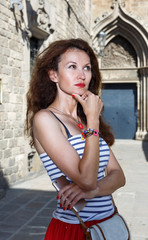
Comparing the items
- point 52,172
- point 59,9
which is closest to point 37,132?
point 52,172

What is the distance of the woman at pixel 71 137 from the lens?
49.1 inches

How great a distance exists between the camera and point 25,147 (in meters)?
6.66

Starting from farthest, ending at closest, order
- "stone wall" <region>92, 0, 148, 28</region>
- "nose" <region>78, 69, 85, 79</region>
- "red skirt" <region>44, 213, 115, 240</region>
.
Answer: "stone wall" <region>92, 0, 148, 28</region> → "nose" <region>78, 69, 85, 79</region> → "red skirt" <region>44, 213, 115, 240</region>

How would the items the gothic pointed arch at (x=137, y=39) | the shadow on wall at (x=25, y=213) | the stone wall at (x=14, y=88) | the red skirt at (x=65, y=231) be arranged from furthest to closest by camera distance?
the gothic pointed arch at (x=137, y=39) < the stone wall at (x=14, y=88) < the shadow on wall at (x=25, y=213) < the red skirt at (x=65, y=231)

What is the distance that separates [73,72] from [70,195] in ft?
1.83

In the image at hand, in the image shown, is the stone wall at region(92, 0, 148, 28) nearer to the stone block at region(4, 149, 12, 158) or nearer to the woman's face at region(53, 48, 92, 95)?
the stone block at region(4, 149, 12, 158)

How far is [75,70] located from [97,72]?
316 millimetres

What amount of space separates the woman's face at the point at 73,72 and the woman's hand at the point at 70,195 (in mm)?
436

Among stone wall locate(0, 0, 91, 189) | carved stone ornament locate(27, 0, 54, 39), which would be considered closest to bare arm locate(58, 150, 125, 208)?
stone wall locate(0, 0, 91, 189)

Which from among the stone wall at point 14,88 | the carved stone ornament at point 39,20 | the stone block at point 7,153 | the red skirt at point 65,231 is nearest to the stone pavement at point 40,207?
the stone wall at point 14,88

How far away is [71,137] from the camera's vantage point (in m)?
1.35

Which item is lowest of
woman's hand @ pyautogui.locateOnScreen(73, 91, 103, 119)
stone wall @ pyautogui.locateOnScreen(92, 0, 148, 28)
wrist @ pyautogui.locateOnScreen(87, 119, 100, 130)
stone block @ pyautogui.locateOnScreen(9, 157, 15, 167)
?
stone block @ pyautogui.locateOnScreen(9, 157, 15, 167)

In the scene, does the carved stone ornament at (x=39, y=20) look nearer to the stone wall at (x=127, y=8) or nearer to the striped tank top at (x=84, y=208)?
the striped tank top at (x=84, y=208)

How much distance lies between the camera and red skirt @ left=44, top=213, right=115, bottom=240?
52.2 inches
